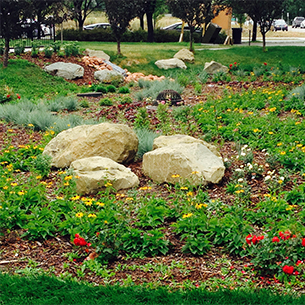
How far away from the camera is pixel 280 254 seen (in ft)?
14.1

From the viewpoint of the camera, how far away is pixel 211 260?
4637 mm

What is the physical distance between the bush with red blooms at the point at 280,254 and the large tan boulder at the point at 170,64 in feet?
56.5

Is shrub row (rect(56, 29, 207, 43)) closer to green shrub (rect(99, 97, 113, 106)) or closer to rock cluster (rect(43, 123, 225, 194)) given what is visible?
green shrub (rect(99, 97, 113, 106))

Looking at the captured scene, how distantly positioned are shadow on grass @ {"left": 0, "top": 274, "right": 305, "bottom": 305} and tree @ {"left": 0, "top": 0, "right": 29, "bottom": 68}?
14808 mm

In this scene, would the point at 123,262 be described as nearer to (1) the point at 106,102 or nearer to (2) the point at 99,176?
(2) the point at 99,176

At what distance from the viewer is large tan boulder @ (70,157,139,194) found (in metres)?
6.16

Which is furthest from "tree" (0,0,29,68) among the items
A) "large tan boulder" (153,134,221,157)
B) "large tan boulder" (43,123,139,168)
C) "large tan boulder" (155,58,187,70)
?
"large tan boulder" (153,134,221,157)

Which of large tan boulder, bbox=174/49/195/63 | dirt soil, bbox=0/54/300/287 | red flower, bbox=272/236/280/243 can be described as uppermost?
large tan boulder, bbox=174/49/195/63

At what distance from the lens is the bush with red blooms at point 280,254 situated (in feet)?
13.9

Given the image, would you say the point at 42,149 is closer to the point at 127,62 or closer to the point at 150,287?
the point at 150,287

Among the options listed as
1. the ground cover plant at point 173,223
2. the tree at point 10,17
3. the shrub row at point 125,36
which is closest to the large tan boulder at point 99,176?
the ground cover plant at point 173,223

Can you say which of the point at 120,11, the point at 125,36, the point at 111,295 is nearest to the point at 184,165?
the point at 111,295

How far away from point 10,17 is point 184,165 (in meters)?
13.7

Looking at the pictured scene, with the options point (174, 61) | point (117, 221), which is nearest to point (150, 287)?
point (117, 221)
